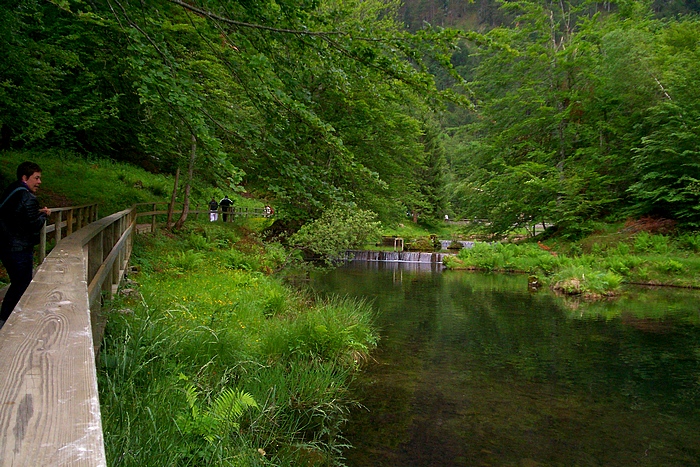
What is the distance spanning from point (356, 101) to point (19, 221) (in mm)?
10158

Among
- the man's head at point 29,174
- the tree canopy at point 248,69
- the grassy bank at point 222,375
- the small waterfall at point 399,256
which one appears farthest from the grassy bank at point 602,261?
the man's head at point 29,174

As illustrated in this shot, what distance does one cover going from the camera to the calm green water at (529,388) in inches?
238

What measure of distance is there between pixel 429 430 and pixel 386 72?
15.4 feet

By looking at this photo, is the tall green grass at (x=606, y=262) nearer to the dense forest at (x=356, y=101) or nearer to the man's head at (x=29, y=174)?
the dense forest at (x=356, y=101)

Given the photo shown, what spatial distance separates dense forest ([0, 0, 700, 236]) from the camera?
22.3 feet

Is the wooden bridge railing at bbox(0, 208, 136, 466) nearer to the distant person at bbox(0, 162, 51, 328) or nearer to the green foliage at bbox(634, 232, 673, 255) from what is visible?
the distant person at bbox(0, 162, 51, 328)

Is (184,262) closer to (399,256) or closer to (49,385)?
(49,385)

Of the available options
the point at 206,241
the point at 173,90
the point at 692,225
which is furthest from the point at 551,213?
the point at 173,90

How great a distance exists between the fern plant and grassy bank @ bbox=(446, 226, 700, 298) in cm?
1696

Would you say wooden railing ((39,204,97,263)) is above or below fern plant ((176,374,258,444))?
above

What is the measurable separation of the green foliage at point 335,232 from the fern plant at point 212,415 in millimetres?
12429

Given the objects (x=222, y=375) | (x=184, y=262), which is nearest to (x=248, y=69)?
(x=222, y=375)

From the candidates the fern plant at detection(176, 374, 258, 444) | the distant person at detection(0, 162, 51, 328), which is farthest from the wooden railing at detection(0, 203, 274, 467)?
the distant person at detection(0, 162, 51, 328)

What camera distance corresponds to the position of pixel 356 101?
14.2m
